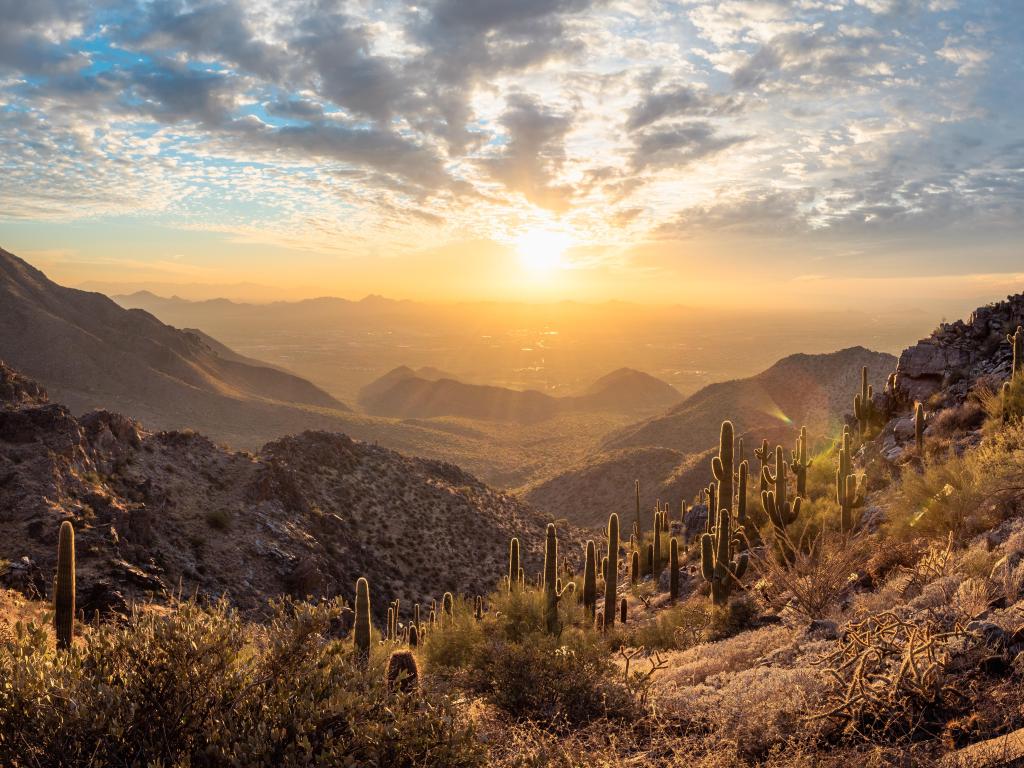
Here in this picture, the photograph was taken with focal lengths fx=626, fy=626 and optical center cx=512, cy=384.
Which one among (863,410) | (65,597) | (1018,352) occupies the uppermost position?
(1018,352)

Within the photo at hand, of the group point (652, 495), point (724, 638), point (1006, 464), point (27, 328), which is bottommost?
point (652, 495)

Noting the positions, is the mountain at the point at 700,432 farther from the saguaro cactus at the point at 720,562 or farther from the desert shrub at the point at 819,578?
the desert shrub at the point at 819,578

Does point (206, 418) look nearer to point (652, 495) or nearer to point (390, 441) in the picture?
point (390, 441)

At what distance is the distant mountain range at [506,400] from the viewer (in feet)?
406

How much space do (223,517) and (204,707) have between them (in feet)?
67.6

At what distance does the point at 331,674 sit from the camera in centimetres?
543

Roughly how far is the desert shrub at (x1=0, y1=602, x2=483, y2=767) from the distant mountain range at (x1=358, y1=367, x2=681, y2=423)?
11242cm

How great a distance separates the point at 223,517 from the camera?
23.6 m

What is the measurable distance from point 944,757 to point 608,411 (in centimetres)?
11894

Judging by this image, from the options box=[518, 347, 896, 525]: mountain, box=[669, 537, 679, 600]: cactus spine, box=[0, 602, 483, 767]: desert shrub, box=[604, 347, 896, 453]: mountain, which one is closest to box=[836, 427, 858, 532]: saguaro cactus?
box=[669, 537, 679, 600]: cactus spine

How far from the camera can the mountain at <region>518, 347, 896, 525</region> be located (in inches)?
2041

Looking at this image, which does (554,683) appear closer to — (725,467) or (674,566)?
(725,467)

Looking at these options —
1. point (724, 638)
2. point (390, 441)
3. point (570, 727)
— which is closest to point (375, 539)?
point (724, 638)

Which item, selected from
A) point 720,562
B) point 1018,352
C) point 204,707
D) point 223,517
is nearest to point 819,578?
point 720,562
